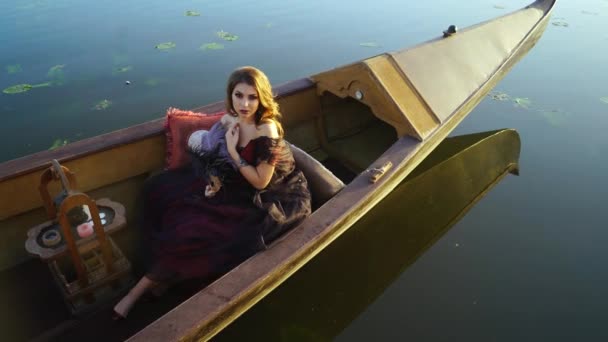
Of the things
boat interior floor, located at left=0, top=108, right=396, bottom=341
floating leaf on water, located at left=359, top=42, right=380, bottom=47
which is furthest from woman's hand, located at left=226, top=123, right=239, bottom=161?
floating leaf on water, located at left=359, top=42, right=380, bottom=47

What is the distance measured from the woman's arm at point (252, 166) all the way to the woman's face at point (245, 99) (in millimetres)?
113

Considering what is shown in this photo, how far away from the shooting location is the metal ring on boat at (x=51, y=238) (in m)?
2.17

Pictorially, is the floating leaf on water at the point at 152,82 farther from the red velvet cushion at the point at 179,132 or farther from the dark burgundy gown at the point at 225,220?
the dark burgundy gown at the point at 225,220

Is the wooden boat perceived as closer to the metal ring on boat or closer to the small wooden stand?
the small wooden stand

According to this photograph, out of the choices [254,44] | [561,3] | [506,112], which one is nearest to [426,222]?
[506,112]

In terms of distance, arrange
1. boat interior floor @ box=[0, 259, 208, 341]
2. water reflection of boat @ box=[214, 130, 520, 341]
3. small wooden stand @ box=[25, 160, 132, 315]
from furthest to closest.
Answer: water reflection of boat @ box=[214, 130, 520, 341] < boat interior floor @ box=[0, 259, 208, 341] < small wooden stand @ box=[25, 160, 132, 315]

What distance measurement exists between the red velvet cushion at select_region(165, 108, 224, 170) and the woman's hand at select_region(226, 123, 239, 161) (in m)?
0.69

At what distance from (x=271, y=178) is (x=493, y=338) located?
1.75 m

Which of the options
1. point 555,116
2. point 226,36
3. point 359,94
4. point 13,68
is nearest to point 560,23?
point 555,116

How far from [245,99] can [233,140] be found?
0.24 metres

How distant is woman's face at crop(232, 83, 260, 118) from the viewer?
225 centimetres

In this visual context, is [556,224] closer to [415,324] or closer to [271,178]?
[415,324]

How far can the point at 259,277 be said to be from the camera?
2.04 metres

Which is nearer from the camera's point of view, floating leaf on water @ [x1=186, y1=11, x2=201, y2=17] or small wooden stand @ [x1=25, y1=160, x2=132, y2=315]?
small wooden stand @ [x1=25, y1=160, x2=132, y2=315]
